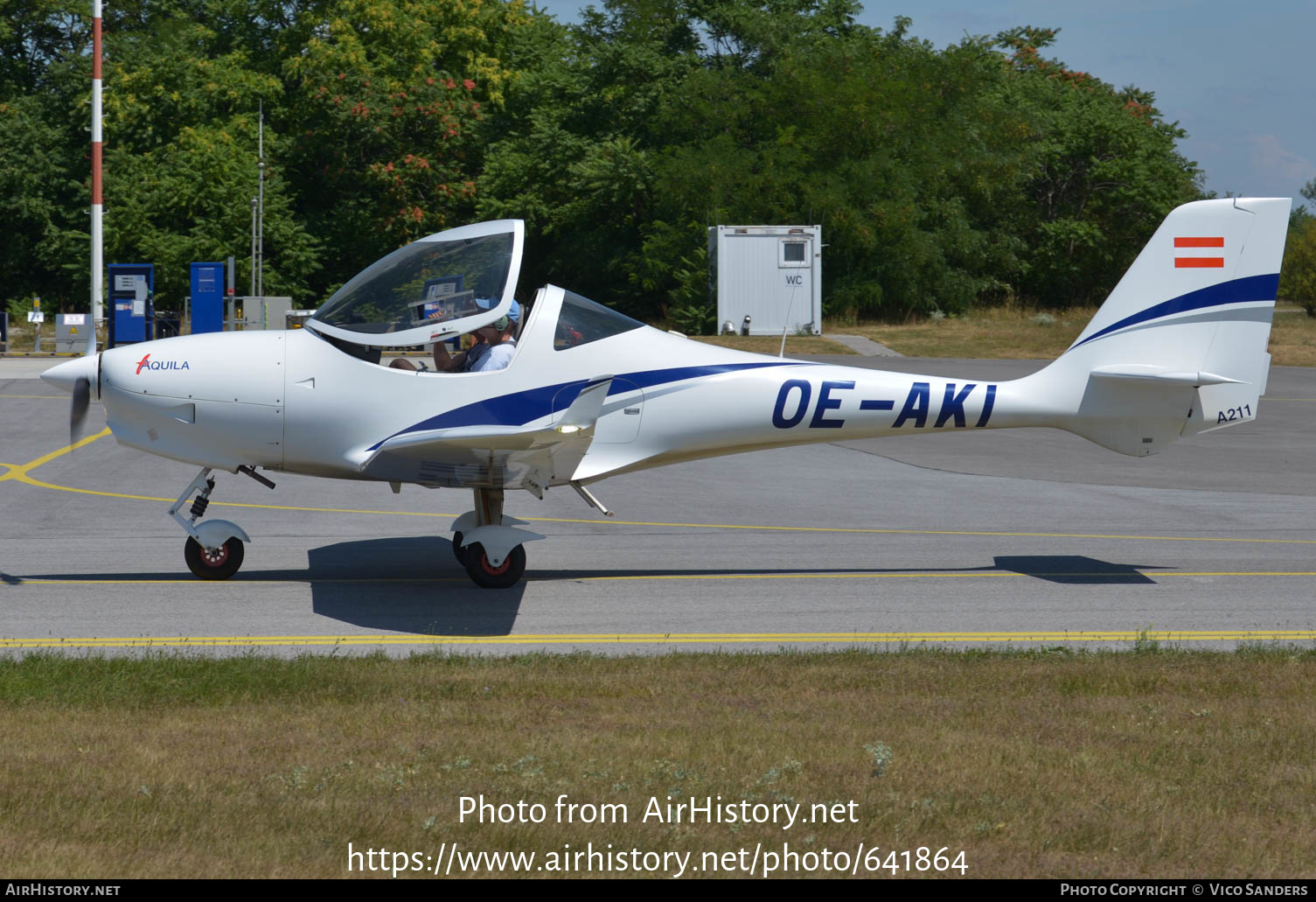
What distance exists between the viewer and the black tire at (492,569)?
32.7 feet

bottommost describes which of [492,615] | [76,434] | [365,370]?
[492,615]

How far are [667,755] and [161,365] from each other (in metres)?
5.71

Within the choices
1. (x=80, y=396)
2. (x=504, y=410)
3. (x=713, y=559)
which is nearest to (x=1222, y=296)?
(x=713, y=559)

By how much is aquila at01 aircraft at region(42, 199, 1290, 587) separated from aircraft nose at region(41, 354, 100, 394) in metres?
0.03

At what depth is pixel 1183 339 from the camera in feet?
34.7

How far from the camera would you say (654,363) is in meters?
10.1

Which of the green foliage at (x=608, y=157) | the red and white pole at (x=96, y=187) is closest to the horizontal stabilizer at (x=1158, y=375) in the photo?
the red and white pole at (x=96, y=187)

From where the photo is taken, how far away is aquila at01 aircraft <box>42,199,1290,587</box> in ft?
31.4

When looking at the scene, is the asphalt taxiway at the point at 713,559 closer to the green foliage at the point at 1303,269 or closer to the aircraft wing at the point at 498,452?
the aircraft wing at the point at 498,452

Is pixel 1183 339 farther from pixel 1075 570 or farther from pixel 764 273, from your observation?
pixel 764 273
